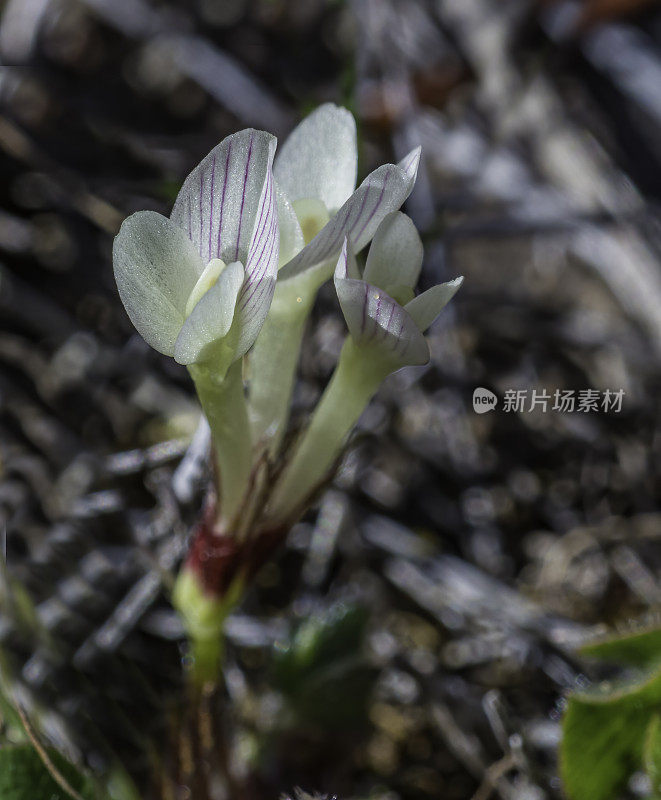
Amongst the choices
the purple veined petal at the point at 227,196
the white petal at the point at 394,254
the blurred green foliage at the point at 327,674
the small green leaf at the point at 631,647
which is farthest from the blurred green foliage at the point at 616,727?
the purple veined petal at the point at 227,196

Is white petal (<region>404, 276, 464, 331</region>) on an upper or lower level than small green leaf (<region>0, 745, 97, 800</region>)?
upper

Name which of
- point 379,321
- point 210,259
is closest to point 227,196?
point 210,259

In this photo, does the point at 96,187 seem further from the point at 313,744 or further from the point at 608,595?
the point at 608,595

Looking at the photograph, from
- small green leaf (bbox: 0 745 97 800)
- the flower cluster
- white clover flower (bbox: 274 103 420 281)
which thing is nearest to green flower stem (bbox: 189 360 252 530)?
the flower cluster

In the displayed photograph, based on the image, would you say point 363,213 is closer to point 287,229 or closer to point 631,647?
point 287,229

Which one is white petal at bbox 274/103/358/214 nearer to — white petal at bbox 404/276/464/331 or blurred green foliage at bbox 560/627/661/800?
white petal at bbox 404/276/464/331

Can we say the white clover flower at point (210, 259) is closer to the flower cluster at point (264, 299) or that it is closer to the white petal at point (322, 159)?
the flower cluster at point (264, 299)

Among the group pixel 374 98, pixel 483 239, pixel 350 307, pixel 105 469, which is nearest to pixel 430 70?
pixel 374 98

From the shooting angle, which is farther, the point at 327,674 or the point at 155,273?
the point at 327,674
